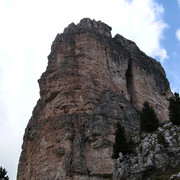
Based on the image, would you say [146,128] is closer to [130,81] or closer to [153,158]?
[153,158]

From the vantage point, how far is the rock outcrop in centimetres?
1654

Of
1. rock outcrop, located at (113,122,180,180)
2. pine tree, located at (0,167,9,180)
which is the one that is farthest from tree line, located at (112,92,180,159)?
pine tree, located at (0,167,9,180)

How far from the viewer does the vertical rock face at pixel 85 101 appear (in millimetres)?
30984

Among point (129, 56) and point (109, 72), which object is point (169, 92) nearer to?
point (129, 56)

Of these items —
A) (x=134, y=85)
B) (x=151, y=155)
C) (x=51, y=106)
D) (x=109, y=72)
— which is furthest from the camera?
(x=134, y=85)

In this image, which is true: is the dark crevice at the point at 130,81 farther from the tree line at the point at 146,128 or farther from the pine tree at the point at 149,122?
the tree line at the point at 146,128

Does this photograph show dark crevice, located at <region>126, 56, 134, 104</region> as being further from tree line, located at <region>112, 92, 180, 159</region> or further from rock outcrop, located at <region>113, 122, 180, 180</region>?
rock outcrop, located at <region>113, 122, 180, 180</region>

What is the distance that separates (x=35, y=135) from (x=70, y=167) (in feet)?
34.5

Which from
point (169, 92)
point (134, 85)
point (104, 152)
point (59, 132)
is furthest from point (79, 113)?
point (169, 92)

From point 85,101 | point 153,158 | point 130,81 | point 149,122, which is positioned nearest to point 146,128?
point 149,122

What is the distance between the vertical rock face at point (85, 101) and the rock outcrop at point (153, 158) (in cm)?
1067

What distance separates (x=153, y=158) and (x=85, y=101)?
19703 millimetres

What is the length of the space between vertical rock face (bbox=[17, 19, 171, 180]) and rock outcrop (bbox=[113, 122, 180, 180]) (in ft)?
35.0

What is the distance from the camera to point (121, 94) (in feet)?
132
